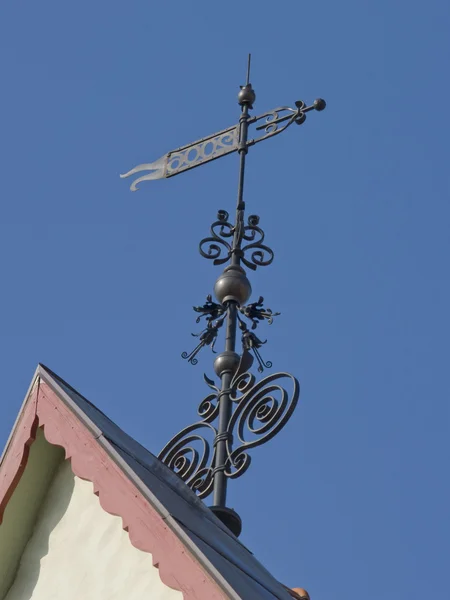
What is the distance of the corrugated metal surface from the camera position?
19.1ft

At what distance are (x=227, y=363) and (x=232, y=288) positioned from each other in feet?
1.76

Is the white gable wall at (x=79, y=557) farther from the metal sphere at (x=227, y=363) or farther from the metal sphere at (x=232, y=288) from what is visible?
the metal sphere at (x=232, y=288)

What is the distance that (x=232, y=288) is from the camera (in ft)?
31.5

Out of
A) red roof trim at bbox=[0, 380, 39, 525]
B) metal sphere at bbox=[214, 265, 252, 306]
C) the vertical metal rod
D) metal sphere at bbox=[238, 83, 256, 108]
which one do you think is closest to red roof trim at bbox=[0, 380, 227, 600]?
red roof trim at bbox=[0, 380, 39, 525]

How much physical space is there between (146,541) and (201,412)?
328cm

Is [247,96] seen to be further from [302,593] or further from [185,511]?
[185,511]

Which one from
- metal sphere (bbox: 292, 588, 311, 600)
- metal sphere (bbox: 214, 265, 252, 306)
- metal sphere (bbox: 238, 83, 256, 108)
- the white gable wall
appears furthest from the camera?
metal sphere (bbox: 238, 83, 256, 108)

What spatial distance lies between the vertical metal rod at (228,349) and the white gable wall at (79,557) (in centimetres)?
198

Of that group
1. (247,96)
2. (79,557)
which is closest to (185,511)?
(79,557)

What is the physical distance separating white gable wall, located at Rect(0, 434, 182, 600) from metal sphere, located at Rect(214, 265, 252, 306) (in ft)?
10.3

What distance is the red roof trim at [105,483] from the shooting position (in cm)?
568

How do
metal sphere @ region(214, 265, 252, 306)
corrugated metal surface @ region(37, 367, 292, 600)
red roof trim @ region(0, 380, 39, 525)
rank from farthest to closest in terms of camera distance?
metal sphere @ region(214, 265, 252, 306), red roof trim @ region(0, 380, 39, 525), corrugated metal surface @ region(37, 367, 292, 600)

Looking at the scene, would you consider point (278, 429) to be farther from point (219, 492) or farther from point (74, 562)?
point (74, 562)

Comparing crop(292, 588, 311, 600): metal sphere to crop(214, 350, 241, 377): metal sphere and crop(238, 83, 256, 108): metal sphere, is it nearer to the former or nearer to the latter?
crop(214, 350, 241, 377): metal sphere
